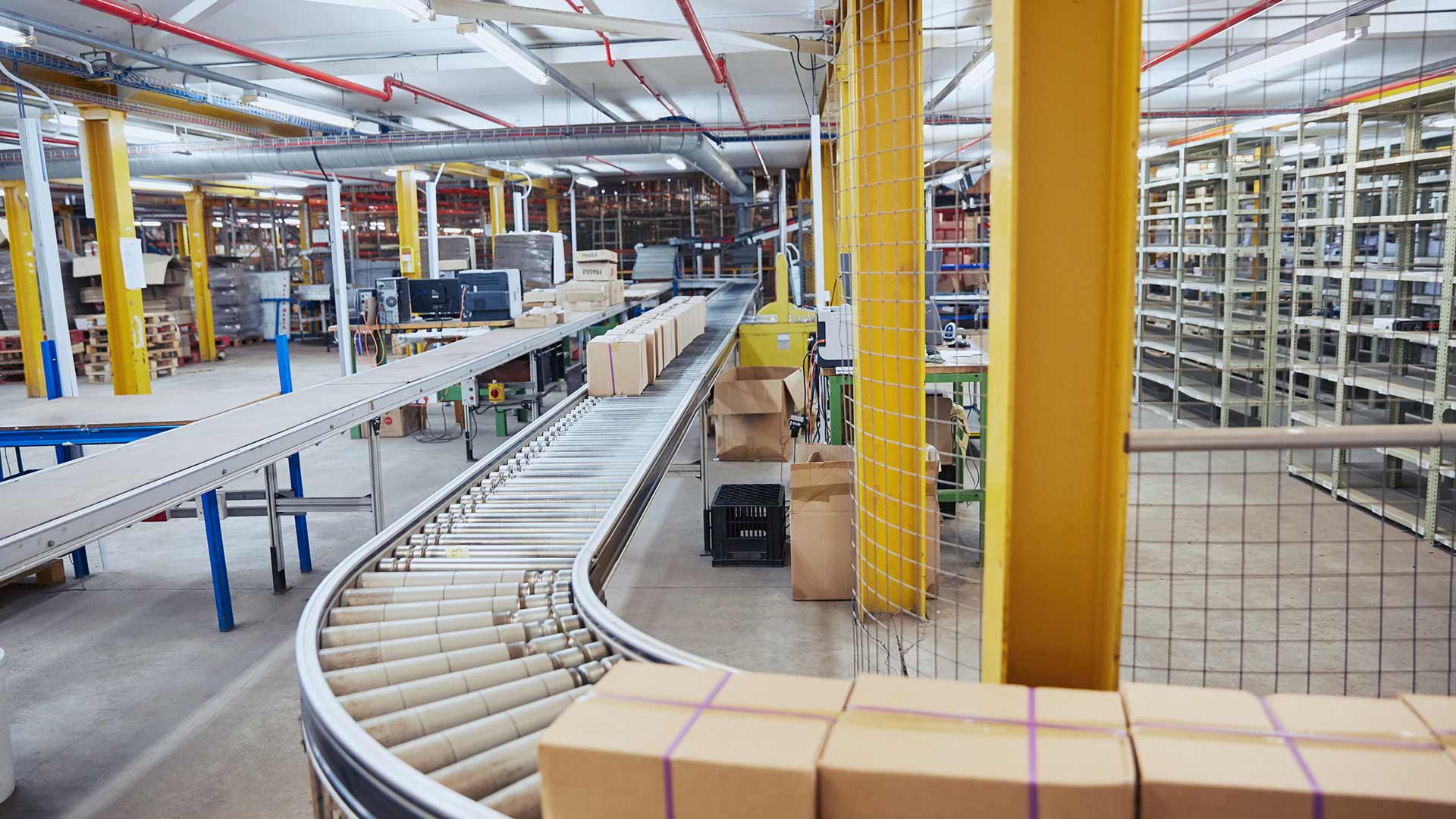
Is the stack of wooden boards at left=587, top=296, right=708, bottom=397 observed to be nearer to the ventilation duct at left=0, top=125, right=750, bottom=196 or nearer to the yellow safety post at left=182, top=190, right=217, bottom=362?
the ventilation duct at left=0, top=125, right=750, bottom=196

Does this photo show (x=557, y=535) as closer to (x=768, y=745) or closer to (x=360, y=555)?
(x=360, y=555)

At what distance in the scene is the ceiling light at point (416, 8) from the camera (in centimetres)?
523

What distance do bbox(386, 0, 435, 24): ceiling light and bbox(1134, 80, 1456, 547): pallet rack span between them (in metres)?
4.14

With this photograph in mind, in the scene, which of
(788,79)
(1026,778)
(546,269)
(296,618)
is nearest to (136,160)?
(546,269)

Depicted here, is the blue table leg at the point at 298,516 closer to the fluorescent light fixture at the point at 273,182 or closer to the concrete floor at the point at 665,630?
the concrete floor at the point at 665,630

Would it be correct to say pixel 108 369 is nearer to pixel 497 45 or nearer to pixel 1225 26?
pixel 497 45

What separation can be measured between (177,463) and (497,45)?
419cm

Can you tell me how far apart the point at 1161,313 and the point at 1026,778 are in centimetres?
1000

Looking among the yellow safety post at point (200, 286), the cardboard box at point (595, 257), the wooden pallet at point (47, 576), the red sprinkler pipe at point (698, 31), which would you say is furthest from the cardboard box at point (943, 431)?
the yellow safety post at point (200, 286)

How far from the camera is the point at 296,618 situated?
4934mm

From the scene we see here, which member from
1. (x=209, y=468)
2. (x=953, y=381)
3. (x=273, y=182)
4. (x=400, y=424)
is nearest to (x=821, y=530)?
(x=953, y=381)

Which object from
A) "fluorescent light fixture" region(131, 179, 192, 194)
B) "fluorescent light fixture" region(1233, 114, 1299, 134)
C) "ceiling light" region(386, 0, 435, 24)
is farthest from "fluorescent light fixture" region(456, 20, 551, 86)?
"fluorescent light fixture" region(131, 179, 192, 194)

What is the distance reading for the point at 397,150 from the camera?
35.0 feet

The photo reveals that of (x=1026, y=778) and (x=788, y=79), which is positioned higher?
(x=788, y=79)
